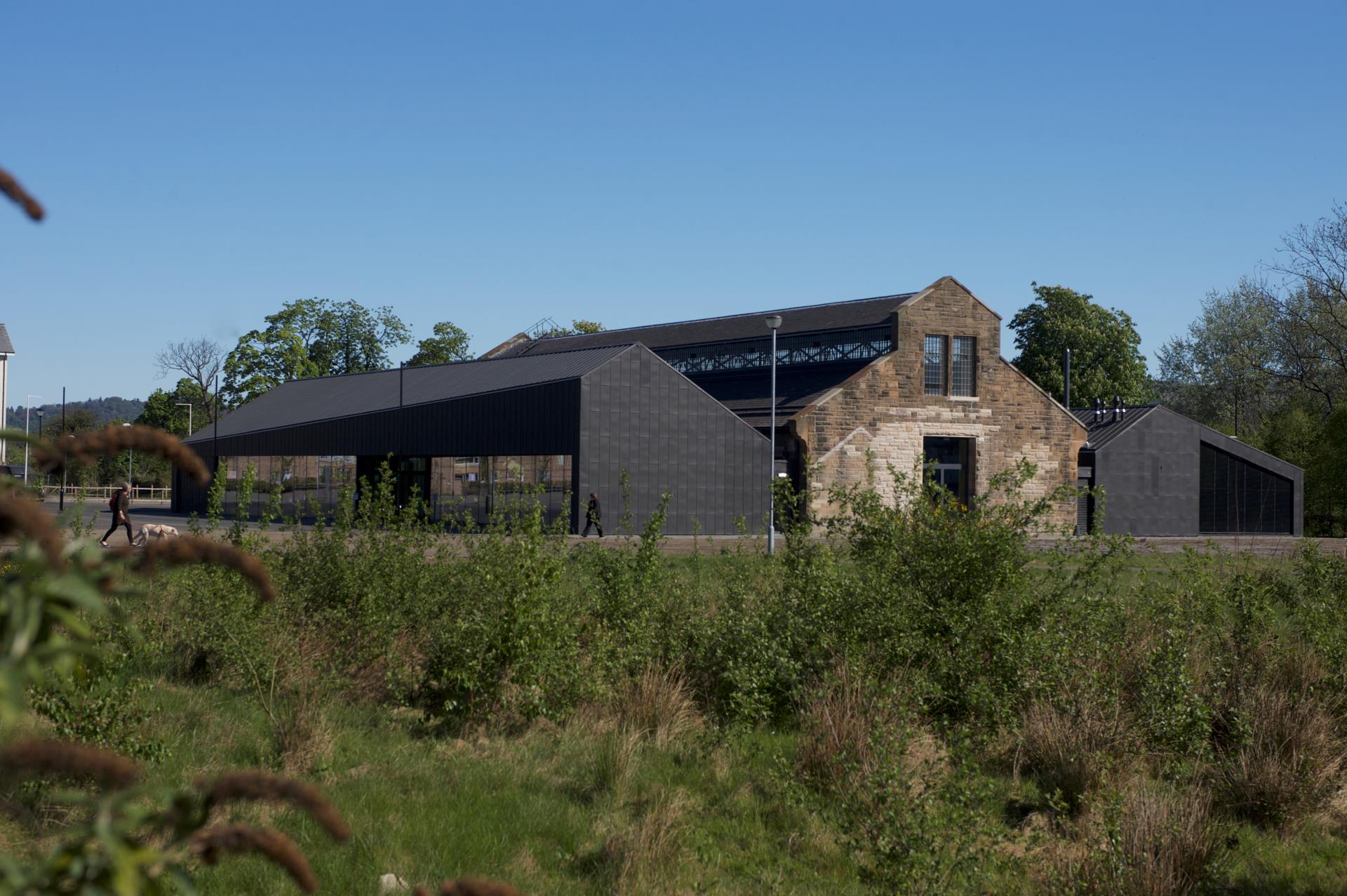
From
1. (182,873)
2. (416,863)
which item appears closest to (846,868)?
(416,863)

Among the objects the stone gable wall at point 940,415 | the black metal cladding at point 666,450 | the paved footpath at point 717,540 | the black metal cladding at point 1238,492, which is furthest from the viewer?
the black metal cladding at point 1238,492

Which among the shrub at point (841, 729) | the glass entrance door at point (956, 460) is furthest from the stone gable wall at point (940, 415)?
the shrub at point (841, 729)

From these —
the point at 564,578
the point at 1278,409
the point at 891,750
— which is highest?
the point at 1278,409

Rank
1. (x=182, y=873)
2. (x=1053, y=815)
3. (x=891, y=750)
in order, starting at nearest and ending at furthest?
1. (x=182, y=873)
2. (x=891, y=750)
3. (x=1053, y=815)

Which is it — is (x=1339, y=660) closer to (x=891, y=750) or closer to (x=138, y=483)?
(x=891, y=750)

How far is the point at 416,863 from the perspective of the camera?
25.7 feet

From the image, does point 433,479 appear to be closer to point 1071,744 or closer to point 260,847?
point 1071,744

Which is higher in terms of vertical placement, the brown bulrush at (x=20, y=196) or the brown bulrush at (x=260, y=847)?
the brown bulrush at (x=20, y=196)

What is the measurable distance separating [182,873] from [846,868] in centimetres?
739

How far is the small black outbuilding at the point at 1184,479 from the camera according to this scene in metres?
48.8

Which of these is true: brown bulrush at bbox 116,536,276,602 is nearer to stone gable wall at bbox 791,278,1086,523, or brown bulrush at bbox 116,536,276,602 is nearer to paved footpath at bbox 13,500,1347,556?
paved footpath at bbox 13,500,1347,556

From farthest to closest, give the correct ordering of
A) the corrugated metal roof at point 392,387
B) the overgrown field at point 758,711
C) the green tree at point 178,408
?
the green tree at point 178,408, the corrugated metal roof at point 392,387, the overgrown field at point 758,711

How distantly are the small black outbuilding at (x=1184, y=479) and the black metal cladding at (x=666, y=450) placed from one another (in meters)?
15.2

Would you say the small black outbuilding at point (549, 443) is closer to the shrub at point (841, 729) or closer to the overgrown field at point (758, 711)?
the overgrown field at point (758, 711)
